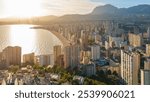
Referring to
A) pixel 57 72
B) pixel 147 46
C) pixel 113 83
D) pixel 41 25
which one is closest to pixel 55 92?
pixel 57 72

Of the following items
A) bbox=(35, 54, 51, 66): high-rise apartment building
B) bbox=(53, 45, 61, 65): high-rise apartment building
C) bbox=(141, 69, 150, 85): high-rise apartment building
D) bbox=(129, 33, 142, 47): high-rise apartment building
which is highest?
bbox=(129, 33, 142, 47): high-rise apartment building

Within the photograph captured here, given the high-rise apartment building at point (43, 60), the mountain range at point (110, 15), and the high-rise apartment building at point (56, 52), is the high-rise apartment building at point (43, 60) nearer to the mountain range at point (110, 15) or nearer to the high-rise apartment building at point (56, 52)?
the high-rise apartment building at point (56, 52)

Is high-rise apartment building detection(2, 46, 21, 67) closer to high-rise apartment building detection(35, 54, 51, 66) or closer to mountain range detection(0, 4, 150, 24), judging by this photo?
high-rise apartment building detection(35, 54, 51, 66)

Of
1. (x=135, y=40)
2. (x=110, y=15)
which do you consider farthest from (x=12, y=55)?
(x=135, y=40)

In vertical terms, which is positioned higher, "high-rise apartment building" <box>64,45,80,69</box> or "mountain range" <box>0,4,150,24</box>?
"mountain range" <box>0,4,150,24</box>

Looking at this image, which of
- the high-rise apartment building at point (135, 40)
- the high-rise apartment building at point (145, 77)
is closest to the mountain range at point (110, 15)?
the high-rise apartment building at point (135, 40)

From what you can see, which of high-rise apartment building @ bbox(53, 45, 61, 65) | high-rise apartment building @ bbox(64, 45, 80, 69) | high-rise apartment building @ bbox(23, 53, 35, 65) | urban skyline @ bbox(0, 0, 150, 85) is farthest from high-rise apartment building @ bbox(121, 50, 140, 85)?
high-rise apartment building @ bbox(23, 53, 35, 65)

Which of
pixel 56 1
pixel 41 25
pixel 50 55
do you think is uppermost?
pixel 56 1

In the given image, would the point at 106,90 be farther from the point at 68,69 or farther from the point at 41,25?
the point at 41,25
